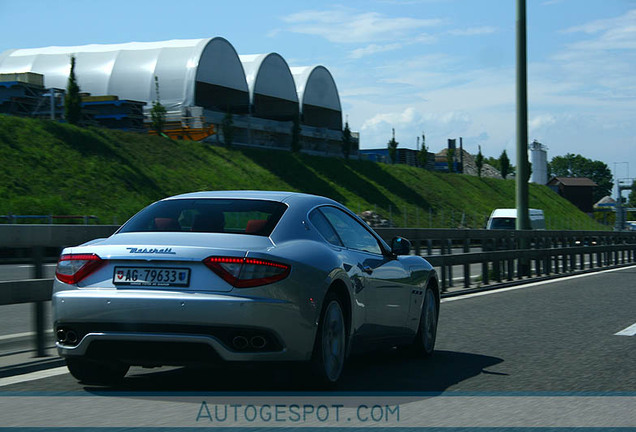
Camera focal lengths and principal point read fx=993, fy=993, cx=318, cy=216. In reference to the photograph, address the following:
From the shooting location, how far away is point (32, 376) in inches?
269

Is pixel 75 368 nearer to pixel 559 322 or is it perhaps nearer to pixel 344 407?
pixel 344 407

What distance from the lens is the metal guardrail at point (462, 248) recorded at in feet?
25.4

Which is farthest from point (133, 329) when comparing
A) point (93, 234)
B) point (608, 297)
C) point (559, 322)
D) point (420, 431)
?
point (608, 297)

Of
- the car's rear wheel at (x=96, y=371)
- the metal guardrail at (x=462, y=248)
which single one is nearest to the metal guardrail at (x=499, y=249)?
the metal guardrail at (x=462, y=248)

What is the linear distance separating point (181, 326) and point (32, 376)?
5.53ft

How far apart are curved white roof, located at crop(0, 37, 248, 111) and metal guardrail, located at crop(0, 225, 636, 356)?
40.9 metres

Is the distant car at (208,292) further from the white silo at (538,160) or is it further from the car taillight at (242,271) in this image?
the white silo at (538,160)

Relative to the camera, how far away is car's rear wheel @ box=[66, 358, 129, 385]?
6348 mm

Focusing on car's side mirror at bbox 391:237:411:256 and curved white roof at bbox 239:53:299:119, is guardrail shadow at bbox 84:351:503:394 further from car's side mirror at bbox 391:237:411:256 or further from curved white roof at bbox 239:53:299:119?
curved white roof at bbox 239:53:299:119

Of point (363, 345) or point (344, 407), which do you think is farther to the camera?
point (363, 345)

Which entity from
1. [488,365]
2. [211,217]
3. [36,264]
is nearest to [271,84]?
[36,264]

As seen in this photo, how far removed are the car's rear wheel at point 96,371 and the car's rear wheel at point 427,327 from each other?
2.70 m

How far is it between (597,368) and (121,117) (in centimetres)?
5739

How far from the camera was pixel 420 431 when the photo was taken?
16.8 ft
